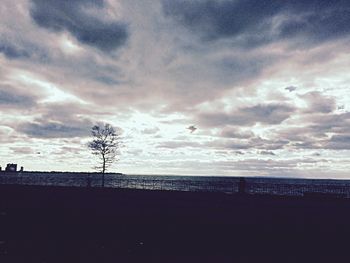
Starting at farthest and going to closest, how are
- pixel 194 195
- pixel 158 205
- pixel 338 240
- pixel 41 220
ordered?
pixel 194 195, pixel 158 205, pixel 41 220, pixel 338 240

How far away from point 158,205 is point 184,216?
138 inches

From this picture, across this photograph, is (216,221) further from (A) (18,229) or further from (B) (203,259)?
(A) (18,229)

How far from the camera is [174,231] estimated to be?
36.6ft

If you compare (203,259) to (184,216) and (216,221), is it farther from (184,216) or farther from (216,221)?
(184,216)

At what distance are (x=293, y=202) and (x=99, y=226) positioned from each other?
1290 centimetres

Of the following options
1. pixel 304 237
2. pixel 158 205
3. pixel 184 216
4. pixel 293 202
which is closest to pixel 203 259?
pixel 304 237

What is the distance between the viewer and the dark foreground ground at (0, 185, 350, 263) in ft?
26.5

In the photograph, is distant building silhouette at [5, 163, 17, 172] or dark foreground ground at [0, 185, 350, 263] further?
distant building silhouette at [5, 163, 17, 172]

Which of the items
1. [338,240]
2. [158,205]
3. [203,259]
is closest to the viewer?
[203,259]

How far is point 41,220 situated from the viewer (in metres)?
12.9

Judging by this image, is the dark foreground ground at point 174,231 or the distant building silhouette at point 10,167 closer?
the dark foreground ground at point 174,231

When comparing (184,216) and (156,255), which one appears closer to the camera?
(156,255)

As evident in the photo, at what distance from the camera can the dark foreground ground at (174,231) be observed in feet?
26.5

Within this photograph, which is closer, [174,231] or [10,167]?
[174,231]
